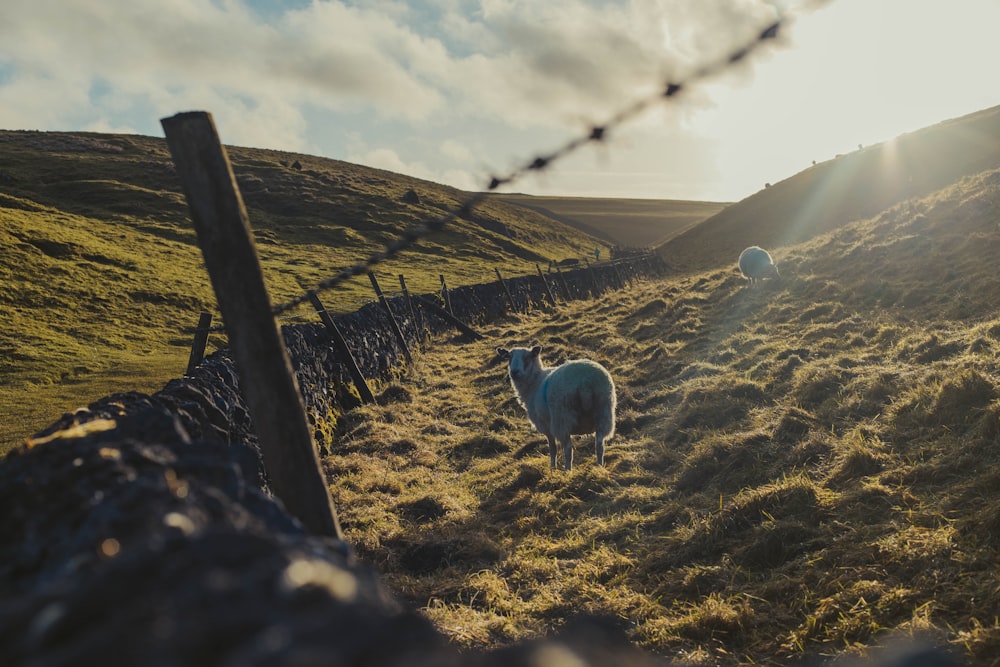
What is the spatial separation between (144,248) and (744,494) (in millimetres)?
50998

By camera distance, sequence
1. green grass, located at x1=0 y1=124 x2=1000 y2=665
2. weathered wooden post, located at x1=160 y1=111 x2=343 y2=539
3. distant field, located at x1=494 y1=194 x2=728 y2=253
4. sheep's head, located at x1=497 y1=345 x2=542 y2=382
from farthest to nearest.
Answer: distant field, located at x1=494 y1=194 x2=728 y2=253 < sheep's head, located at x1=497 y1=345 x2=542 y2=382 < green grass, located at x1=0 y1=124 x2=1000 y2=665 < weathered wooden post, located at x1=160 y1=111 x2=343 y2=539

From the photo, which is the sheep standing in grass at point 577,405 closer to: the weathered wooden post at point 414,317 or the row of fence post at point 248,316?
the row of fence post at point 248,316

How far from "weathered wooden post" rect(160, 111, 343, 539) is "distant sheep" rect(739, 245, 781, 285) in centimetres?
2297

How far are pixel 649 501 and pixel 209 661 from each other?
7.69 m

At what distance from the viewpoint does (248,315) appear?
309cm

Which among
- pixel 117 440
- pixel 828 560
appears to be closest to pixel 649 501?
pixel 828 560

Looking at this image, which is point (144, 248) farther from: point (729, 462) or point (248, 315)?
point (248, 315)

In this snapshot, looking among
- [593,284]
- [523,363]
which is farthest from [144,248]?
[523,363]

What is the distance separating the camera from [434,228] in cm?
383

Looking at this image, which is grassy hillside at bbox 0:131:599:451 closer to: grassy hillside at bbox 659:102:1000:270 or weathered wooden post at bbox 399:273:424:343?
weathered wooden post at bbox 399:273:424:343

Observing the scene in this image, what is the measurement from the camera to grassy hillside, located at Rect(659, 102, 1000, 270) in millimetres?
45531

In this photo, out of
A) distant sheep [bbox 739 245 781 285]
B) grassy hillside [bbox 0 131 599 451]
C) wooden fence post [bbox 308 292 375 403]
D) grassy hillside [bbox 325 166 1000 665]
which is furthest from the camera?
distant sheep [bbox 739 245 781 285]

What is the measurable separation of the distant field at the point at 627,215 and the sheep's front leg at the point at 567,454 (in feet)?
297

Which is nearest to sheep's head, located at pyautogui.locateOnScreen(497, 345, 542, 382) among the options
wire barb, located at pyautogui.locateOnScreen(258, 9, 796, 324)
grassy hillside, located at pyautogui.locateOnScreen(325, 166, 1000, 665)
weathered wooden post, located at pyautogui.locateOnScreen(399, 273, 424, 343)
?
grassy hillside, located at pyautogui.locateOnScreen(325, 166, 1000, 665)
